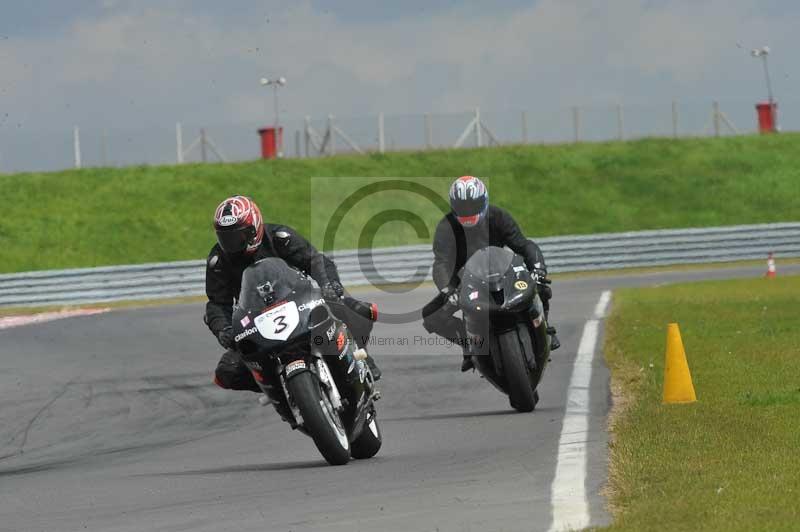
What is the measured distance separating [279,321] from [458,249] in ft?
10.9

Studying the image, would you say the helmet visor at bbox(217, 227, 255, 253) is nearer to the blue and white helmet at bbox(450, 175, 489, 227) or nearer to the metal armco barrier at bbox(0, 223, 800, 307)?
the blue and white helmet at bbox(450, 175, 489, 227)

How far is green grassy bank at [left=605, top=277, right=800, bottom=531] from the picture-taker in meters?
6.15

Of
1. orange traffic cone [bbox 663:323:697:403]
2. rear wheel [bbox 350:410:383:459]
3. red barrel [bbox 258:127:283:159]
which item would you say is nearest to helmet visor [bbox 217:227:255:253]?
rear wheel [bbox 350:410:383:459]

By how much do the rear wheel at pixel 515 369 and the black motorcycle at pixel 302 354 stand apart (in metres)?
2.15

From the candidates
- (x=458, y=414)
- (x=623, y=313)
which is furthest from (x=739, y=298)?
(x=458, y=414)

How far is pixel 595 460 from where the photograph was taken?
7875mm

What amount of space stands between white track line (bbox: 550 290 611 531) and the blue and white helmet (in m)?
1.52

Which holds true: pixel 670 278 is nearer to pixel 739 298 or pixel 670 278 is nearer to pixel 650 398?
pixel 739 298

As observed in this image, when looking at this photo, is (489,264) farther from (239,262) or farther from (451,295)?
(239,262)

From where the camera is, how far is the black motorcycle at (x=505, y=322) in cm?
1076

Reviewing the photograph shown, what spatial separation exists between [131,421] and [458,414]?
9.01 feet

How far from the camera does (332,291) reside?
879 cm

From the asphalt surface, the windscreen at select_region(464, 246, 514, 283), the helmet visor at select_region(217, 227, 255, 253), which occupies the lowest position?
the asphalt surface

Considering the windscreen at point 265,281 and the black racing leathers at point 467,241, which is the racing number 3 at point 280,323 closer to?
the windscreen at point 265,281
